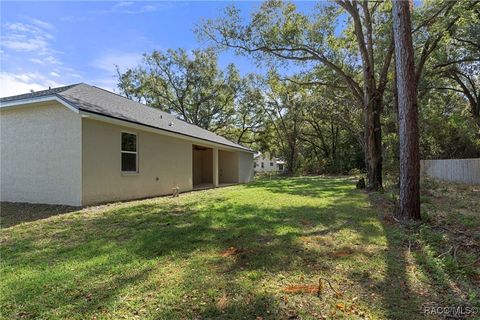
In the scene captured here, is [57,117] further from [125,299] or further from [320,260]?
[320,260]

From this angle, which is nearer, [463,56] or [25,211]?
[25,211]

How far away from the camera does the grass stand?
9.32ft

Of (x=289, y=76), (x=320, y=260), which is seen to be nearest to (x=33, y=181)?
(x=320, y=260)

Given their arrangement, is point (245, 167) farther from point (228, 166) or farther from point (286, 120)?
point (286, 120)

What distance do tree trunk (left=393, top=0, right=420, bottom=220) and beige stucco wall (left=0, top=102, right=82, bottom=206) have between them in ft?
26.3

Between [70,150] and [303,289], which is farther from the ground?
[70,150]

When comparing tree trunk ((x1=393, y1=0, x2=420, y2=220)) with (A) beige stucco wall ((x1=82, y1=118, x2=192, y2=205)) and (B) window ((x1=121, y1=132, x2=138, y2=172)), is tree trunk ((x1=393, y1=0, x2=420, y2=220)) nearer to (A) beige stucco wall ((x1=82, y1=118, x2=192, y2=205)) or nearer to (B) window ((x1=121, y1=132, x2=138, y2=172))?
(A) beige stucco wall ((x1=82, y1=118, x2=192, y2=205))

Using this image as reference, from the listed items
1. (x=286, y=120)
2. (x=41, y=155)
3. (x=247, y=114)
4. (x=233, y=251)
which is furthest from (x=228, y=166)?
(x=233, y=251)

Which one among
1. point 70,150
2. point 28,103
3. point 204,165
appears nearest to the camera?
point 70,150

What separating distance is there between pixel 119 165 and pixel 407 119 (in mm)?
8063

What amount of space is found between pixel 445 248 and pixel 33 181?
33.5ft

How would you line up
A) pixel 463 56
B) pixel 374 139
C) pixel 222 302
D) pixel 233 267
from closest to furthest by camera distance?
1. pixel 222 302
2. pixel 233 267
3. pixel 374 139
4. pixel 463 56

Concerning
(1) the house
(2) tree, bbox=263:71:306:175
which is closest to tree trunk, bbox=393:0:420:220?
(1) the house

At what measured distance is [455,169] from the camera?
1716cm
